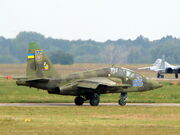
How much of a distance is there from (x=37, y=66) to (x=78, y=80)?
8.66 feet

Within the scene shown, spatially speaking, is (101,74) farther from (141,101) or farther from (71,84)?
(141,101)

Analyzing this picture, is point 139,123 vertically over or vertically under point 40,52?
under

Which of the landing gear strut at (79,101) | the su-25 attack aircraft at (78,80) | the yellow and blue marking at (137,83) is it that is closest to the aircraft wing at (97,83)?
the su-25 attack aircraft at (78,80)

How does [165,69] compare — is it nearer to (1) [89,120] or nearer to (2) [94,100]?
(2) [94,100]

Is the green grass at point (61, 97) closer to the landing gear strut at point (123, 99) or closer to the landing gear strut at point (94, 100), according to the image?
the landing gear strut at point (123, 99)

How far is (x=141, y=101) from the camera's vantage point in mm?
36062

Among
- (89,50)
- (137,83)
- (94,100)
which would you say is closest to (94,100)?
(94,100)

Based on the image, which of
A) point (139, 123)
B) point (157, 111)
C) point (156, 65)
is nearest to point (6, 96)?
point (157, 111)

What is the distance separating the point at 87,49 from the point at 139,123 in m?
163

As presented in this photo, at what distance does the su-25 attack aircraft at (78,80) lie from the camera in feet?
99.9

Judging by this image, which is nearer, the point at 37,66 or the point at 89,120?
the point at 89,120

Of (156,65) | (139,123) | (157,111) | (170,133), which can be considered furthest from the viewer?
(156,65)

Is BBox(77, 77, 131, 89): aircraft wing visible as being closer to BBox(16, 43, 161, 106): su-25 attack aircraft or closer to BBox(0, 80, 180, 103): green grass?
BBox(16, 43, 161, 106): su-25 attack aircraft

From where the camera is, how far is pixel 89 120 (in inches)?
899
